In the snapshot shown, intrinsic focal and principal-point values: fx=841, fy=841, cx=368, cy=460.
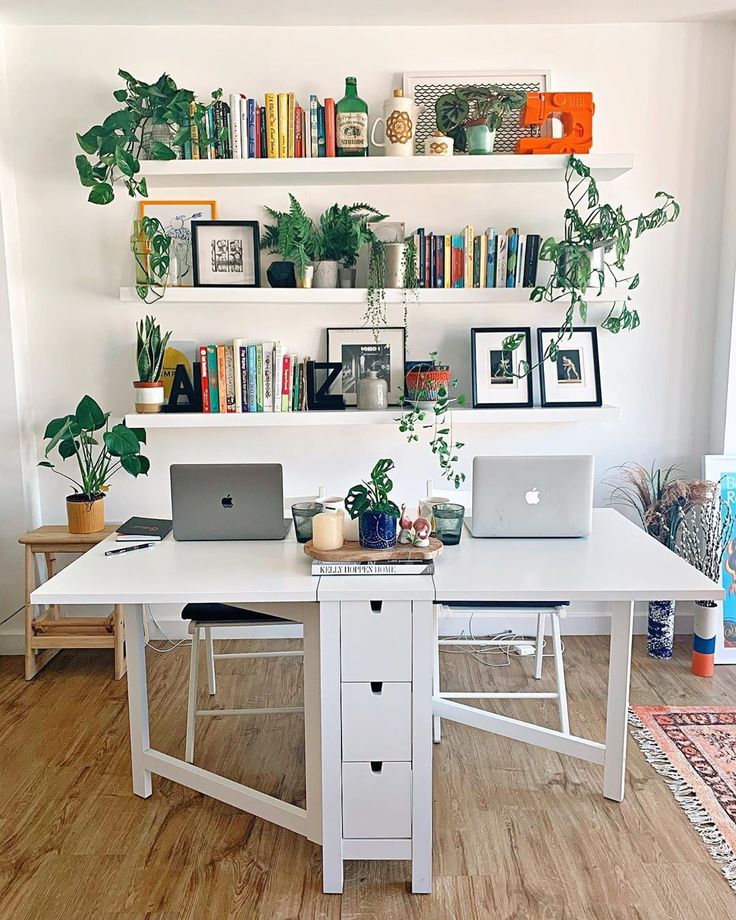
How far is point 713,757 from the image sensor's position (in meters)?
2.69

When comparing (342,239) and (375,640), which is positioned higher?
(342,239)

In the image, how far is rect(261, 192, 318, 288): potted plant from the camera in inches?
130

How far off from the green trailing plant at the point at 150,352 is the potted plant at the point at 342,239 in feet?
2.20

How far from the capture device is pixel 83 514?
11.0 ft

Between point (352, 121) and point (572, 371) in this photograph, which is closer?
point (352, 121)

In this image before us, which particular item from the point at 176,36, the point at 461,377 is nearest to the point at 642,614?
the point at 461,377

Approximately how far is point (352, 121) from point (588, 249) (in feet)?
3.40

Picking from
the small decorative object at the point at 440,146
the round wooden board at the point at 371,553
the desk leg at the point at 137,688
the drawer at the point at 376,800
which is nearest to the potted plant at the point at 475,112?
the small decorative object at the point at 440,146

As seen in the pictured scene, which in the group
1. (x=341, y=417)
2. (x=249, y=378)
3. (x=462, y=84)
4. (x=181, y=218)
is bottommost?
(x=341, y=417)

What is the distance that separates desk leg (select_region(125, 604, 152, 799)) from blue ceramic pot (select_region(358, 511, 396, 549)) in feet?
2.25

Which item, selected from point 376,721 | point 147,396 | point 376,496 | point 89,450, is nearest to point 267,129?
point 147,396

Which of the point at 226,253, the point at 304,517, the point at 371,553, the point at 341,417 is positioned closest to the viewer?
the point at 371,553

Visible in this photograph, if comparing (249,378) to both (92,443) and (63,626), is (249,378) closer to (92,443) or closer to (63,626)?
(92,443)

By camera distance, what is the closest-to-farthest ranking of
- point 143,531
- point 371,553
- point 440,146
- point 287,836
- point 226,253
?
point 371,553 → point 287,836 → point 143,531 → point 440,146 → point 226,253
